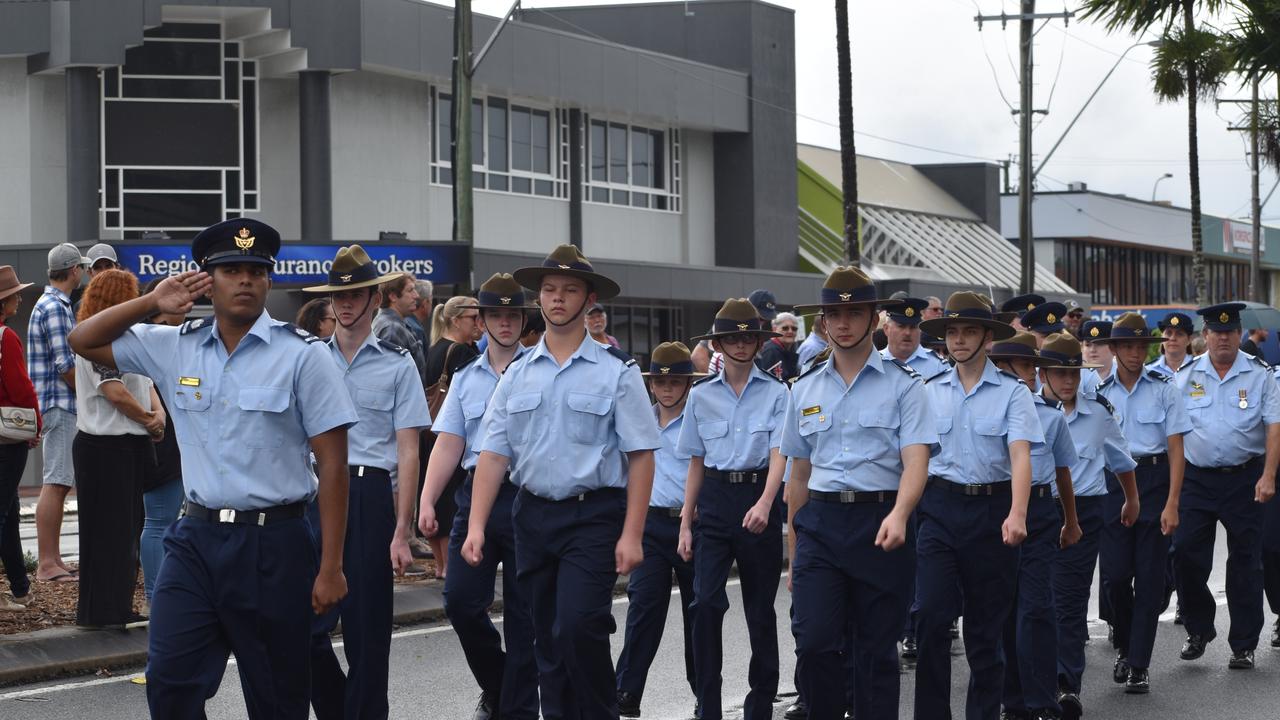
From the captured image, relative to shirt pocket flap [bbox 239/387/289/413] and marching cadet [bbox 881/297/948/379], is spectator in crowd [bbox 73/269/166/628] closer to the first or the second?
shirt pocket flap [bbox 239/387/289/413]

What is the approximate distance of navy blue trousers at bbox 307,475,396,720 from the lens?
7.12 meters

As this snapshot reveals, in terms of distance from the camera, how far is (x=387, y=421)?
764 cm

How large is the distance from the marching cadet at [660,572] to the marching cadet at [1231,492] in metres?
3.56

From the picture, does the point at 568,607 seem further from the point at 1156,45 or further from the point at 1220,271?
the point at 1220,271

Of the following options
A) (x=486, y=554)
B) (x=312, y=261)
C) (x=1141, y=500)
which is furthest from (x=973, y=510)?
(x=312, y=261)

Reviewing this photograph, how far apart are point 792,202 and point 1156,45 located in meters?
8.83

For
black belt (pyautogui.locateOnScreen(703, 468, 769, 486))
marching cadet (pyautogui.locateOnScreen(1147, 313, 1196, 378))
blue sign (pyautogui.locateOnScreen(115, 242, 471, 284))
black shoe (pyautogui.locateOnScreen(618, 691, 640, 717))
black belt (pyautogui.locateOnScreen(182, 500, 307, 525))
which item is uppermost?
blue sign (pyautogui.locateOnScreen(115, 242, 471, 284))

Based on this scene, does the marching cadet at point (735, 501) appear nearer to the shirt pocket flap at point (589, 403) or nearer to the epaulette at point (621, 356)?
the epaulette at point (621, 356)

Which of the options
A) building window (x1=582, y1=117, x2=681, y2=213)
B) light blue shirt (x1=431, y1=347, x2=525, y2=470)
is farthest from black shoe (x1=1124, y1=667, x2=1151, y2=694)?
building window (x1=582, y1=117, x2=681, y2=213)

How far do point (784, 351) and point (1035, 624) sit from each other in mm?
6269

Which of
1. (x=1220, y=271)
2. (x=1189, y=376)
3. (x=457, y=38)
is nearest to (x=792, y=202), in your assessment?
(x=457, y=38)

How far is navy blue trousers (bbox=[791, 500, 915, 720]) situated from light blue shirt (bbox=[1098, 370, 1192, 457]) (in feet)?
12.5

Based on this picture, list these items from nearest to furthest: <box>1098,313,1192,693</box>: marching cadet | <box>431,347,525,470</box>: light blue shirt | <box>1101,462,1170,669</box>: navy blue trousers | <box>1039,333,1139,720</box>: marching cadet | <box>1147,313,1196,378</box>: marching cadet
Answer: <box>431,347,525,470</box>: light blue shirt, <box>1039,333,1139,720</box>: marching cadet, <box>1098,313,1192,693</box>: marching cadet, <box>1101,462,1170,669</box>: navy blue trousers, <box>1147,313,1196,378</box>: marching cadet

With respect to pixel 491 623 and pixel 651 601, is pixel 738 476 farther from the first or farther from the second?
pixel 491 623
